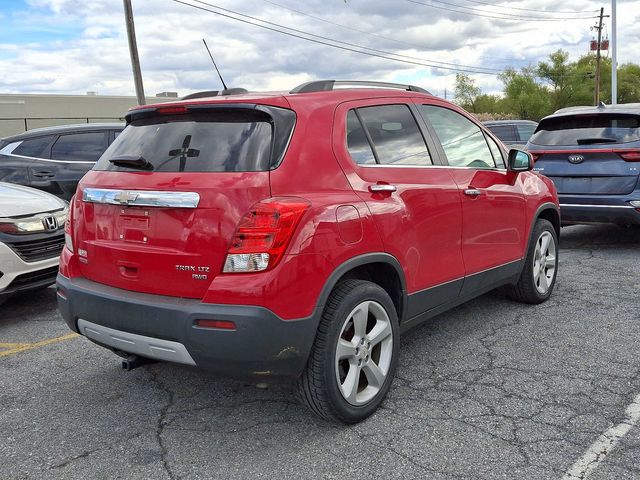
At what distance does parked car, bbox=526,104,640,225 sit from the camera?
6703 mm

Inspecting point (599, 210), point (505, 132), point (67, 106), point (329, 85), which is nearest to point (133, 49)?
point (505, 132)

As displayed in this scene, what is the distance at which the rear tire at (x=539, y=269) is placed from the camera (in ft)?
16.6

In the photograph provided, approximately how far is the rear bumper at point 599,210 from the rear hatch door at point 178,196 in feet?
16.4

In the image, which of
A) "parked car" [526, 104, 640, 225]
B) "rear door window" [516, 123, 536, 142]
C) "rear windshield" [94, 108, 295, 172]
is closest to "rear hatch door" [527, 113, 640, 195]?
"parked car" [526, 104, 640, 225]

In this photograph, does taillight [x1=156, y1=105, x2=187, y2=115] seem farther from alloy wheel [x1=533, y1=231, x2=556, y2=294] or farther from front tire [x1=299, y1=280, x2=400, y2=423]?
alloy wheel [x1=533, y1=231, x2=556, y2=294]

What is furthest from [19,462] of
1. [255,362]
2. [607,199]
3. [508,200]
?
[607,199]

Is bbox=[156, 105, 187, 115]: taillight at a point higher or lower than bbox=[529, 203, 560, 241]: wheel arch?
higher

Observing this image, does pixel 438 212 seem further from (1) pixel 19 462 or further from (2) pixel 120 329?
(1) pixel 19 462

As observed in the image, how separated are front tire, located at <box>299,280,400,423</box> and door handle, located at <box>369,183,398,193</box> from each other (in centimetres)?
51

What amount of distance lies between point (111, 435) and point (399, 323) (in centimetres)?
170

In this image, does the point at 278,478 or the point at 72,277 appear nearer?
the point at 278,478

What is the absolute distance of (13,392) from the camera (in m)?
3.78

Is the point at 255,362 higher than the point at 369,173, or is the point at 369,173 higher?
the point at 369,173

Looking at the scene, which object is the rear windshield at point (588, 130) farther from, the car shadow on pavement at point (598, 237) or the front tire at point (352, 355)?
Result: the front tire at point (352, 355)
